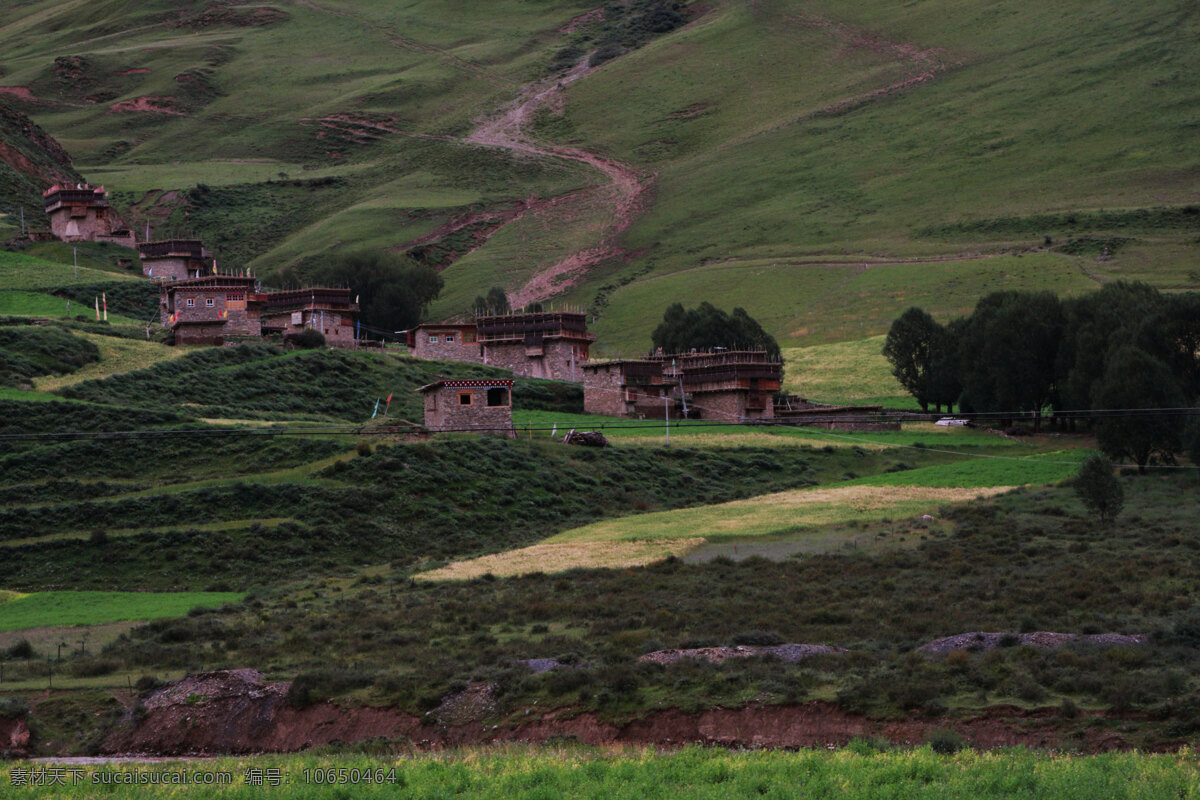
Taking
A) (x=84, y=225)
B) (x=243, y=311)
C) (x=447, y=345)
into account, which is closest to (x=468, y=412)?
(x=243, y=311)

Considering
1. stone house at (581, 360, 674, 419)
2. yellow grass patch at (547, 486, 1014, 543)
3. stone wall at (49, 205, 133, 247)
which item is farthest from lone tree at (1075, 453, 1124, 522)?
stone wall at (49, 205, 133, 247)

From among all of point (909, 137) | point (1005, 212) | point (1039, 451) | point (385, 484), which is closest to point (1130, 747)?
point (385, 484)

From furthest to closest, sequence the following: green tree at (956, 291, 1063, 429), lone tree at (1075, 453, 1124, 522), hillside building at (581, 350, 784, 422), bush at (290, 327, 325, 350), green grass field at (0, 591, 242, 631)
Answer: bush at (290, 327, 325, 350), hillside building at (581, 350, 784, 422), green tree at (956, 291, 1063, 429), lone tree at (1075, 453, 1124, 522), green grass field at (0, 591, 242, 631)

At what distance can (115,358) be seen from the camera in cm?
7612

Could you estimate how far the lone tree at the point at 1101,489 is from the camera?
50344 mm

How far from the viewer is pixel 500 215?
187500mm

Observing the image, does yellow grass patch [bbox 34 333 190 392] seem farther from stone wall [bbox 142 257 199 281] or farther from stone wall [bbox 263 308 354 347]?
stone wall [bbox 142 257 199 281]

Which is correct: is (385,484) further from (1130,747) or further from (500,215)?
(500,215)

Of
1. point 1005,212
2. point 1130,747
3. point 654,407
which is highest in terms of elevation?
point 1005,212

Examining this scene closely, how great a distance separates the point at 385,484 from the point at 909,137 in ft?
437

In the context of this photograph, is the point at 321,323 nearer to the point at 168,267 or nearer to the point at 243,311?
the point at 243,311

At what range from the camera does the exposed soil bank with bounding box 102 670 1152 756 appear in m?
25.8

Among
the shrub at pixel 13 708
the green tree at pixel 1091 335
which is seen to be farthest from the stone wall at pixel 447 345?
the shrub at pixel 13 708

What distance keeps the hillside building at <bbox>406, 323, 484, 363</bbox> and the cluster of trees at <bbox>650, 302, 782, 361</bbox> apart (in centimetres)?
1443
